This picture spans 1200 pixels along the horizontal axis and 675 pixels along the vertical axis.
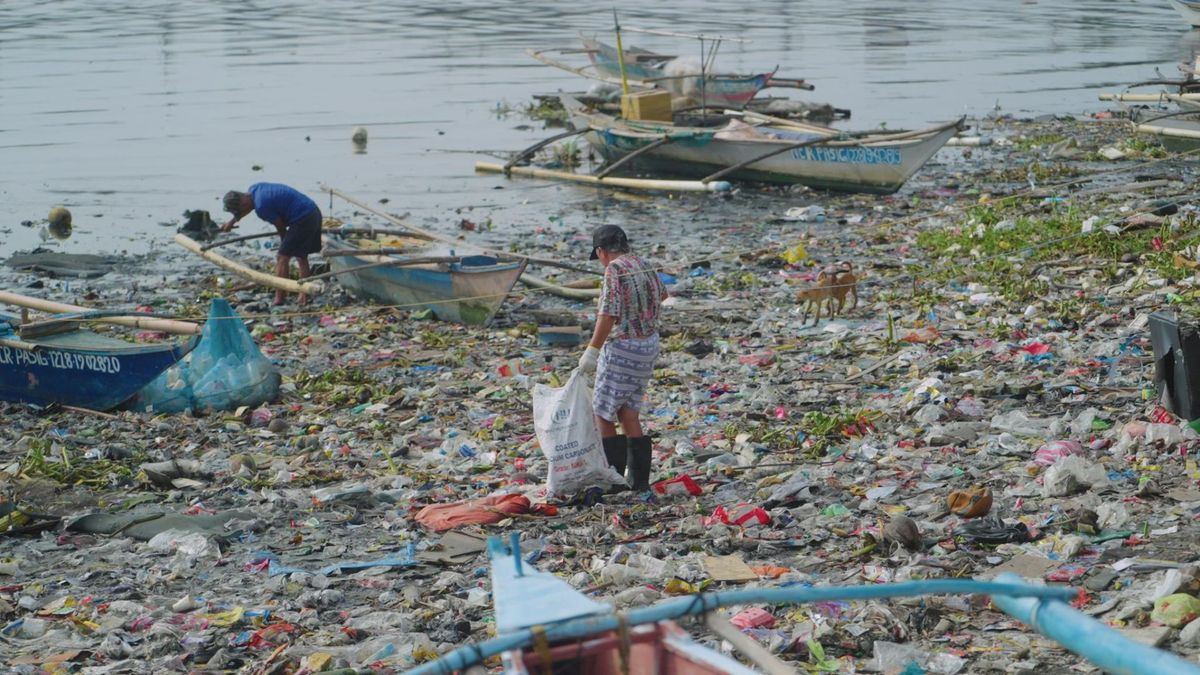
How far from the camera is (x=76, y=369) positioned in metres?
10.4

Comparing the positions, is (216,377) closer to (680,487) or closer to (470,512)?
(470,512)

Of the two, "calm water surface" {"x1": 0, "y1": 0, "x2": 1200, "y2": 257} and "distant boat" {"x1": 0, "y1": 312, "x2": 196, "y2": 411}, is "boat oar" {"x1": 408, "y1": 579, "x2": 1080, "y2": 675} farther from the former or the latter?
"calm water surface" {"x1": 0, "y1": 0, "x2": 1200, "y2": 257}

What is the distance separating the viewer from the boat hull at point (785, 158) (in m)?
18.1

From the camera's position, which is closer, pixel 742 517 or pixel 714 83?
pixel 742 517

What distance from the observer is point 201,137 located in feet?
91.2

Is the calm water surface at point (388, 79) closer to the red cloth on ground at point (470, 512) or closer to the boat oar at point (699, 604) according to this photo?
the red cloth on ground at point (470, 512)

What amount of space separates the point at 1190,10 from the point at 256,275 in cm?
3616

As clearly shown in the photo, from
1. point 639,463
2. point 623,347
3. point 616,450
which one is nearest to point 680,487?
point 639,463

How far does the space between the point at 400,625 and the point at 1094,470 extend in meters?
3.61

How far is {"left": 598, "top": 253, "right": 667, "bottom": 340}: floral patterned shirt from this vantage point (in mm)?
7277

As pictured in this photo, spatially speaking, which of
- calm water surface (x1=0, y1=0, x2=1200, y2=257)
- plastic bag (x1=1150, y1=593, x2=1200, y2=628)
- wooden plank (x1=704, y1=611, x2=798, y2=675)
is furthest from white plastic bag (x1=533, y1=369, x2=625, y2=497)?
calm water surface (x1=0, y1=0, x2=1200, y2=257)

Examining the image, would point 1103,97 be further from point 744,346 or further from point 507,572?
point 507,572

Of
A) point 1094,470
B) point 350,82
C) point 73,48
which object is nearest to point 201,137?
point 350,82

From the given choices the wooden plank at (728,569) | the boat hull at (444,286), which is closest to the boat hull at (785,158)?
the boat hull at (444,286)
